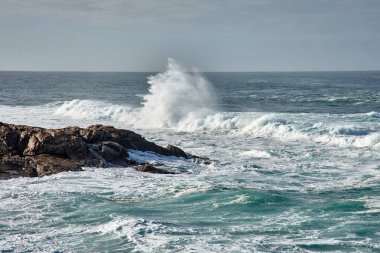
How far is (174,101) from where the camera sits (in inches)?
1967

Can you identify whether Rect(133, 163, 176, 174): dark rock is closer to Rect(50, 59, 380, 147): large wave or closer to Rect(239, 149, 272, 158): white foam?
Rect(239, 149, 272, 158): white foam

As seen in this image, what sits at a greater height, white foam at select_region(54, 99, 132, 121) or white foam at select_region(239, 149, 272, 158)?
white foam at select_region(54, 99, 132, 121)

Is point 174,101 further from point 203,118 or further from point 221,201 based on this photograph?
point 221,201

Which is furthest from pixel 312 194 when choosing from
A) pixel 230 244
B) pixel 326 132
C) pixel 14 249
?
pixel 326 132

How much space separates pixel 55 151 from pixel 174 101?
26.3 m

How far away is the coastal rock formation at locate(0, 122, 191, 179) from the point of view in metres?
22.9

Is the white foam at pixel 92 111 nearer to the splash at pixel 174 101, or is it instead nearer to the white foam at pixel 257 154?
the splash at pixel 174 101

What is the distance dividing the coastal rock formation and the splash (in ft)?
57.3

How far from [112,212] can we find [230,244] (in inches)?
175

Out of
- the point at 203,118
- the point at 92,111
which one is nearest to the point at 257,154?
the point at 203,118

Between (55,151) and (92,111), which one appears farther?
(92,111)

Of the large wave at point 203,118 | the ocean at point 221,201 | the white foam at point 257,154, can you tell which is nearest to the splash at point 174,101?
the large wave at point 203,118

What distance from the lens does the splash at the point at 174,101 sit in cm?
4431

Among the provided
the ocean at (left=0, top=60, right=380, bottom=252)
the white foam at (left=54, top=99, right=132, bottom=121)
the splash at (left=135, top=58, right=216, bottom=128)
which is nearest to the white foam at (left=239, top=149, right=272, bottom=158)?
the ocean at (left=0, top=60, right=380, bottom=252)
